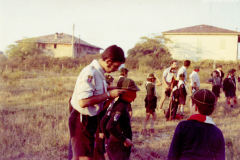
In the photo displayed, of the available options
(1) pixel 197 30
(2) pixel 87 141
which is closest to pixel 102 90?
(2) pixel 87 141

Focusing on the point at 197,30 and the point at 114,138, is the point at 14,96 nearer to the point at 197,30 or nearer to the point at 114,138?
the point at 114,138

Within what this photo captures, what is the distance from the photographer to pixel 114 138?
266 centimetres

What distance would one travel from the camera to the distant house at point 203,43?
33.2m

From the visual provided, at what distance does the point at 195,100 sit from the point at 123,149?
1.11 metres

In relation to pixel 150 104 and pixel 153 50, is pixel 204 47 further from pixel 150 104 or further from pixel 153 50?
pixel 150 104

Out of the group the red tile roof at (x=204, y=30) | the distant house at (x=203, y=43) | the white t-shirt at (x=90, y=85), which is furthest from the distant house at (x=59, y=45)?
the white t-shirt at (x=90, y=85)

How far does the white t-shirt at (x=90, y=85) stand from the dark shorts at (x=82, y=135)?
109 mm

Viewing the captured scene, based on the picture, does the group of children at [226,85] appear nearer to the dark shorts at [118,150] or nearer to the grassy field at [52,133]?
the grassy field at [52,133]

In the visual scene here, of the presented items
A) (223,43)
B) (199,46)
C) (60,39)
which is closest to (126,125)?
(199,46)

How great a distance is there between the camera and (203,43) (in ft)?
114

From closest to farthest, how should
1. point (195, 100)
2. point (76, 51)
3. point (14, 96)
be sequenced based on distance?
point (195, 100) < point (14, 96) < point (76, 51)

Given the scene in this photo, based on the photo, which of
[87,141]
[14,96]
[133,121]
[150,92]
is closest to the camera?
[87,141]

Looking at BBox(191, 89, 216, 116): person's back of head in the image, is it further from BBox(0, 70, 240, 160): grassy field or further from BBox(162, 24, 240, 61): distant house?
BBox(162, 24, 240, 61): distant house

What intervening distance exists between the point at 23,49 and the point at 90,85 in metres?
37.1
